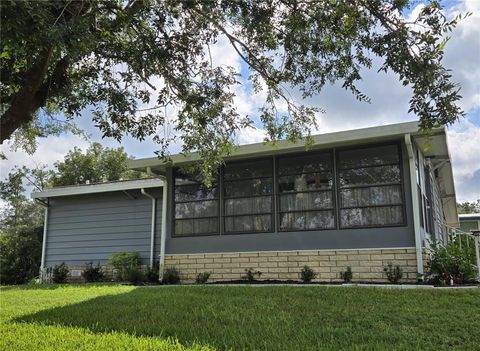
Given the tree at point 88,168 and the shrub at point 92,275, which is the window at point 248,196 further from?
the tree at point 88,168

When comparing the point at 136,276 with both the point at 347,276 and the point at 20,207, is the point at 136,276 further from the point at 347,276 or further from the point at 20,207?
the point at 20,207

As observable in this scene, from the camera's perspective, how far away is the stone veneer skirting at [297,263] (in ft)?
27.8

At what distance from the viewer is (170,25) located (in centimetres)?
589

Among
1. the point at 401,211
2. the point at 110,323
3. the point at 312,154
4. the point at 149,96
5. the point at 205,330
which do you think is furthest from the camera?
the point at 312,154

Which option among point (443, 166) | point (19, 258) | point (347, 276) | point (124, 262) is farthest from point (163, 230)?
point (443, 166)

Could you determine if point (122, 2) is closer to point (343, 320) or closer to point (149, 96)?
point (149, 96)

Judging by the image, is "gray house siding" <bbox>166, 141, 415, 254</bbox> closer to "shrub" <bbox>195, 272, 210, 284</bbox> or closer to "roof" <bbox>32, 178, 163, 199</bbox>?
"shrub" <bbox>195, 272, 210, 284</bbox>

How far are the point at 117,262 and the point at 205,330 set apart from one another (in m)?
7.73

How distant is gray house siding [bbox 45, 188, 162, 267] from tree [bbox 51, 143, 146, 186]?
39.4 ft

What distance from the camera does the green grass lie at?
421cm

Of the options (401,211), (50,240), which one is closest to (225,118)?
(401,211)

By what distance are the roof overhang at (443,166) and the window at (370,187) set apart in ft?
2.38

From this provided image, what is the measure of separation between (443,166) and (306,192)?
228 inches

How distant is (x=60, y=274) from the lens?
13.0 m
